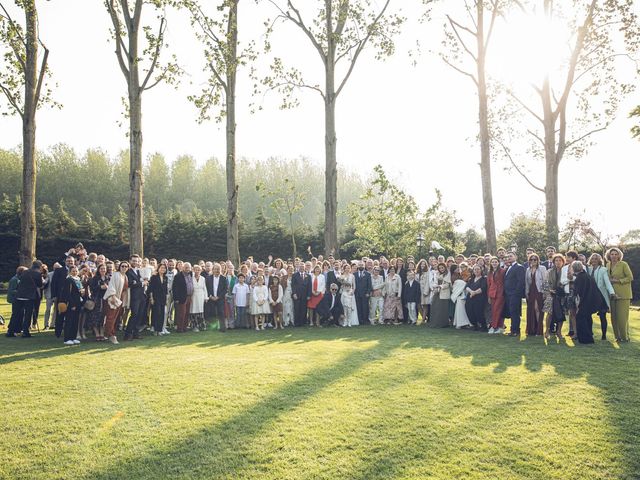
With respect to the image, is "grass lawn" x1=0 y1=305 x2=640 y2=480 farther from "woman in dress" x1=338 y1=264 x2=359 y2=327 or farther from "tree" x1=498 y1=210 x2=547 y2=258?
"tree" x1=498 y1=210 x2=547 y2=258

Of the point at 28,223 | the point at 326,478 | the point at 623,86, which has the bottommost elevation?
the point at 326,478

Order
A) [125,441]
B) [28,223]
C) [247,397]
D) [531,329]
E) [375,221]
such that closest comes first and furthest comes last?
[125,441]
[247,397]
[531,329]
[28,223]
[375,221]

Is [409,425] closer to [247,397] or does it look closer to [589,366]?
[247,397]

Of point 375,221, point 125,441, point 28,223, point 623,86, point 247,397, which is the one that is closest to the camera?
point 125,441

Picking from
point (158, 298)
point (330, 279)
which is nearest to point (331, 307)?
point (330, 279)

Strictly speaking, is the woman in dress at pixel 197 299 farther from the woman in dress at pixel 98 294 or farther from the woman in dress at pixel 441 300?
the woman in dress at pixel 441 300

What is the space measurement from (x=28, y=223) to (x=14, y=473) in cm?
1415

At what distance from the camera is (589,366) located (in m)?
8.55

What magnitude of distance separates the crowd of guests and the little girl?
0.11ft

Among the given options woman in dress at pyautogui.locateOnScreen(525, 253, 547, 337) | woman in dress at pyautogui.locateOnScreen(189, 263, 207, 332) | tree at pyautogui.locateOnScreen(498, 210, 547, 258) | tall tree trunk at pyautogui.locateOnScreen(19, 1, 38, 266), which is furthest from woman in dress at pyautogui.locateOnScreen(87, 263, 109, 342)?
tree at pyautogui.locateOnScreen(498, 210, 547, 258)

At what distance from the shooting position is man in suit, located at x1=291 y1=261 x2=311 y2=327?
607 inches

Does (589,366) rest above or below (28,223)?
below

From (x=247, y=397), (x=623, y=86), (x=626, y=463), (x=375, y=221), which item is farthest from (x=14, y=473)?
(x=623, y=86)

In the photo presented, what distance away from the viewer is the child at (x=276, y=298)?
49.5 feet
